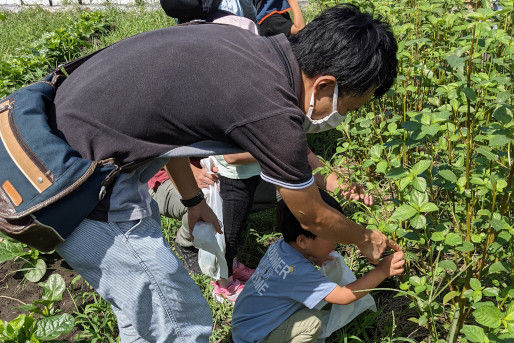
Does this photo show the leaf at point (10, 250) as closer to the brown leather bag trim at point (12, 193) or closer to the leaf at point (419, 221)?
the brown leather bag trim at point (12, 193)

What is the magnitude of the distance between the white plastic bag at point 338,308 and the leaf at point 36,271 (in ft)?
4.84

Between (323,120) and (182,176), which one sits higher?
(323,120)

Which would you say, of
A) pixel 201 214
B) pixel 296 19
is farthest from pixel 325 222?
pixel 296 19

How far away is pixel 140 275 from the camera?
171cm

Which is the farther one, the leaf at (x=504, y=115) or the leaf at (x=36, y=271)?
the leaf at (x=36, y=271)

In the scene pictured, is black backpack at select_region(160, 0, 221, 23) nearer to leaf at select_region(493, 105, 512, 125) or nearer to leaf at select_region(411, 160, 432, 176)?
leaf at select_region(411, 160, 432, 176)

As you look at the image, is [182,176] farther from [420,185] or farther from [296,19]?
[296,19]

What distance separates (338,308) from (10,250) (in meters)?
1.65

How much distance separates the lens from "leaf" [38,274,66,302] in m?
2.48

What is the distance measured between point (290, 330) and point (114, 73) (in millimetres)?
1192

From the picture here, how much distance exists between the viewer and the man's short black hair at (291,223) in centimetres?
209

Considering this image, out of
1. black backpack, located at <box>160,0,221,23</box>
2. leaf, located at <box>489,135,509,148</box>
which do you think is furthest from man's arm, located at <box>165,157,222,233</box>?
leaf, located at <box>489,135,509,148</box>

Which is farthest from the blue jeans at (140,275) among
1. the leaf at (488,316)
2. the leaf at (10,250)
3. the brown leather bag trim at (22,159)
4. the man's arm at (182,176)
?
the leaf at (10,250)

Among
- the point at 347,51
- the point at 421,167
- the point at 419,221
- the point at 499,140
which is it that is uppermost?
the point at 347,51
